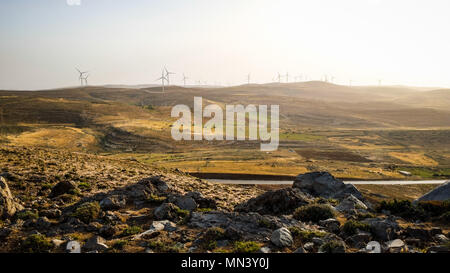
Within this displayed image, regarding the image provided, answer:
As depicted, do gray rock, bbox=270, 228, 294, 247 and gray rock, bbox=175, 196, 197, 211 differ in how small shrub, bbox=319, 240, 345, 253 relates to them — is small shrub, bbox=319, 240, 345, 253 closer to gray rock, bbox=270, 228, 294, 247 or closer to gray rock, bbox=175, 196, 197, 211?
gray rock, bbox=270, 228, 294, 247

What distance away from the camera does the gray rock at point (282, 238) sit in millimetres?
13820

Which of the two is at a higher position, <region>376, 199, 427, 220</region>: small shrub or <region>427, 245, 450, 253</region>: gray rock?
<region>427, 245, 450, 253</region>: gray rock

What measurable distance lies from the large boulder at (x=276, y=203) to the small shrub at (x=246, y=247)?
7.86 m

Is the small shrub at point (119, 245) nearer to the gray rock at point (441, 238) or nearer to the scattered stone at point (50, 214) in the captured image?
the scattered stone at point (50, 214)

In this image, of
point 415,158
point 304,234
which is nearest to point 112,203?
point 304,234

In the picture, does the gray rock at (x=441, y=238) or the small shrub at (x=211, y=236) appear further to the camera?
the gray rock at (x=441, y=238)

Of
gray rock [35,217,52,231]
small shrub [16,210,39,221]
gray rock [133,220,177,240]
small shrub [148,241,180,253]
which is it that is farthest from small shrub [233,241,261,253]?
small shrub [16,210,39,221]

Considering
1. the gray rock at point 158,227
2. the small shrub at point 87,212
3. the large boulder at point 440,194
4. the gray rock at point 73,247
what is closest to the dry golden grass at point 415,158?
the large boulder at point 440,194

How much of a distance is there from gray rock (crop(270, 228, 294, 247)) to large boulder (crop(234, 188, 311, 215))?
687 cm

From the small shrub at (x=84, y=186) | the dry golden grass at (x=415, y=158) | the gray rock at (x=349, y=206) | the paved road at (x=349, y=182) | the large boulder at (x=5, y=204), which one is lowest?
the dry golden grass at (x=415, y=158)

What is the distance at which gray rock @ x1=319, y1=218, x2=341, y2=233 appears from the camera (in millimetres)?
16328
